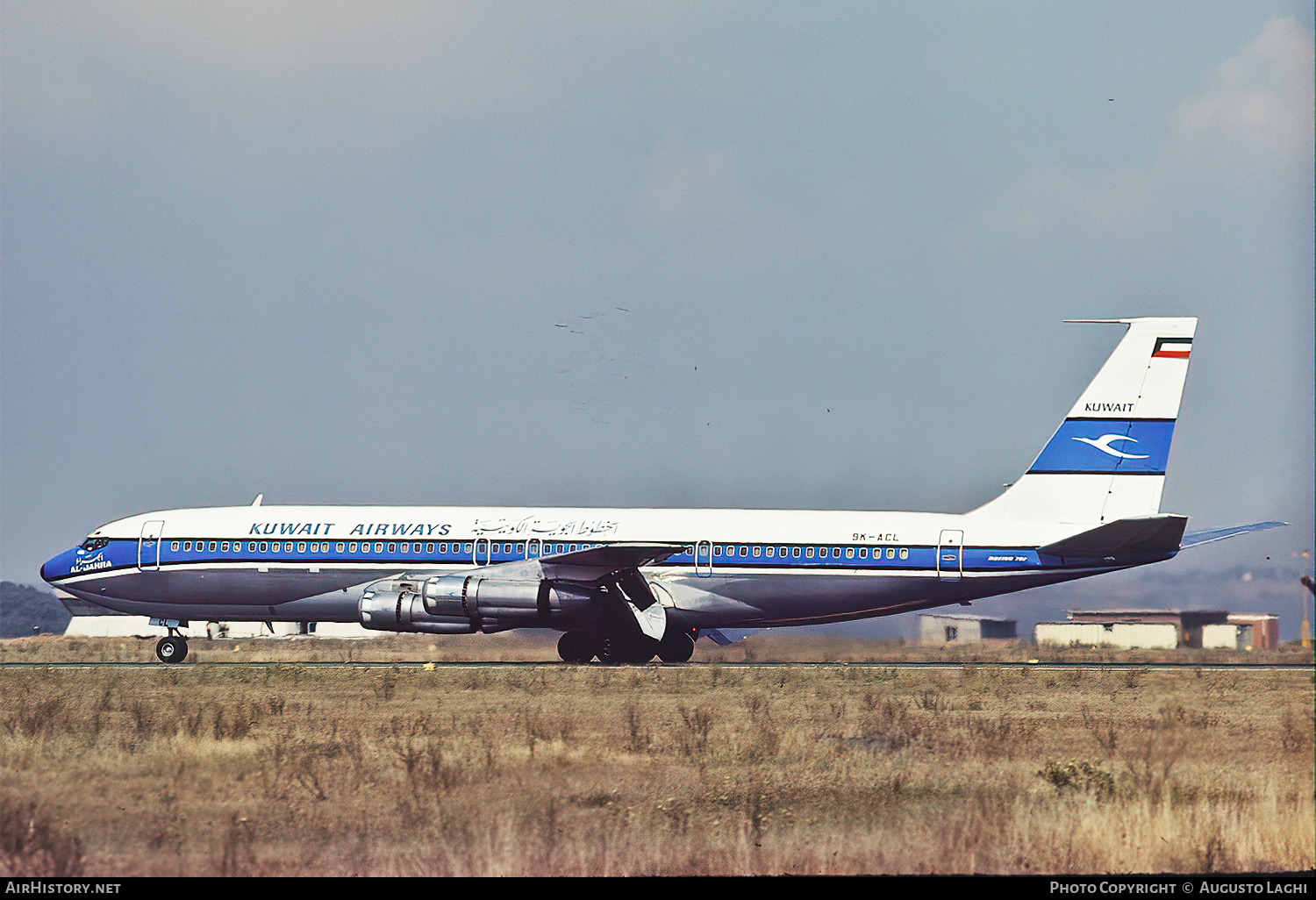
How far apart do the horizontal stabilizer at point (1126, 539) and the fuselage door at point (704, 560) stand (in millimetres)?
8220

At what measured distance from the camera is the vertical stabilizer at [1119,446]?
37844mm

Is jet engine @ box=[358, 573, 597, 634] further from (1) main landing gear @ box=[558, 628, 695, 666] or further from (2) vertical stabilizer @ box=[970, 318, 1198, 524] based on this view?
(2) vertical stabilizer @ box=[970, 318, 1198, 524]

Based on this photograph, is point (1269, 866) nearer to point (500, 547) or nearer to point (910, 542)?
point (910, 542)

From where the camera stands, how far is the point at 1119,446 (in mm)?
38062

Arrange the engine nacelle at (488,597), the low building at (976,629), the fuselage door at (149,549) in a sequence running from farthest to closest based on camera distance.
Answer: the low building at (976,629), the fuselage door at (149,549), the engine nacelle at (488,597)

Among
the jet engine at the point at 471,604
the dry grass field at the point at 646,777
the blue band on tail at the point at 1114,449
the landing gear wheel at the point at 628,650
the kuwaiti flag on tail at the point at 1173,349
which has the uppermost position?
the kuwaiti flag on tail at the point at 1173,349

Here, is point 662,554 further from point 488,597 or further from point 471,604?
point 471,604

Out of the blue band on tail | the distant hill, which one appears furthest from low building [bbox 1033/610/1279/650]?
the distant hill

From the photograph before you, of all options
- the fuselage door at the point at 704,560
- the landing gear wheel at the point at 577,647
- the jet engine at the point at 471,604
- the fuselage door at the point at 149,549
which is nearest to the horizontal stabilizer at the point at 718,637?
the fuselage door at the point at 704,560

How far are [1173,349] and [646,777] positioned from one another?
24754 mm

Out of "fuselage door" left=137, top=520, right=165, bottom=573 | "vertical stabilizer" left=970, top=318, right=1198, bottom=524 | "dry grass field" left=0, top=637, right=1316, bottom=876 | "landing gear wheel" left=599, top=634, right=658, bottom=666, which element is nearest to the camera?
"dry grass field" left=0, top=637, right=1316, bottom=876

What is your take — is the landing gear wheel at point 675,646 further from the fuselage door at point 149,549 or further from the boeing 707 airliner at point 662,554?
the fuselage door at point 149,549

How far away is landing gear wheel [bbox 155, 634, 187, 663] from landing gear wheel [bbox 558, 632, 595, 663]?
10.5 meters

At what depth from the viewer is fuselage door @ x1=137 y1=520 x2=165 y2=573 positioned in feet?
131
